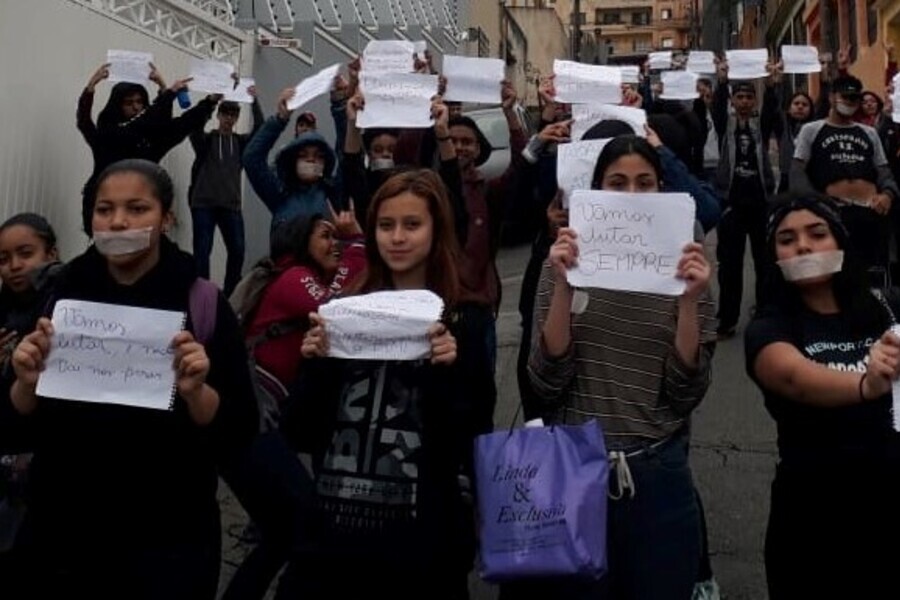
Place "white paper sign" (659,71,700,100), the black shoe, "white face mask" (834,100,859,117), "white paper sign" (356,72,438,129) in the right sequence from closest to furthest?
"white paper sign" (356,72,438,129)
"white face mask" (834,100,859,117)
"white paper sign" (659,71,700,100)
the black shoe

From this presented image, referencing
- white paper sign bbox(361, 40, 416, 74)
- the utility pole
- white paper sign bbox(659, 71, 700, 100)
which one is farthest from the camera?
the utility pole

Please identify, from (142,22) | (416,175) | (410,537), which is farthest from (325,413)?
(142,22)

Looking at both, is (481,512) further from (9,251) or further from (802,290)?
(9,251)

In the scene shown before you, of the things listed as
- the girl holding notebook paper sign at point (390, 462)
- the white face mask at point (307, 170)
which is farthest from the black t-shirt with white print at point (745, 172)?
the girl holding notebook paper sign at point (390, 462)

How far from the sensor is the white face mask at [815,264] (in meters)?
3.24

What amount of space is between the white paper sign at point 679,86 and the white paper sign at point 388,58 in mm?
2916

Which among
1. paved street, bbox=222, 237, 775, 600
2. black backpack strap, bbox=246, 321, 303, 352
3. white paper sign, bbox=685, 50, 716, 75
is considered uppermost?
white paper sign, bbox=685, 50, 716, 75

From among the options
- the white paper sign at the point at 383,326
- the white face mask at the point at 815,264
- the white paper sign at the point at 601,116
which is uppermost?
the white paper sign at the point at 601,116

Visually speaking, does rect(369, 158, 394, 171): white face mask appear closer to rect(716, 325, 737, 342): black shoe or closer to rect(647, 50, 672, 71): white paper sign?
rect(716, 325, 737, 342): black shoe

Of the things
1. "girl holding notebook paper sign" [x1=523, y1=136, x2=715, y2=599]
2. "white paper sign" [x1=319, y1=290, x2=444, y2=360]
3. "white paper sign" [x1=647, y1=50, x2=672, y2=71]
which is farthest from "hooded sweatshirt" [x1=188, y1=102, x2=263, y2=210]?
"white paper sign" [x1=319, y1=290, x2=444, y2=360]

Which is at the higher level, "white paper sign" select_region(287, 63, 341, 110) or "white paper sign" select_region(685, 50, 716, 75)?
"white paper sign" select_region(685, 50, 716, 75)

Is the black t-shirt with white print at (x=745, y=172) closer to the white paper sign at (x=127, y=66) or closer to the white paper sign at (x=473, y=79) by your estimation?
the white paper sign at (x=473, y=79)

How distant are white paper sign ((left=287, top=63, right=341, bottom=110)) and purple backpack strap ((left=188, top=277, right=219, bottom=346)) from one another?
3167mm

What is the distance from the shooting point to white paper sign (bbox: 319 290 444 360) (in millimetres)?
3053
